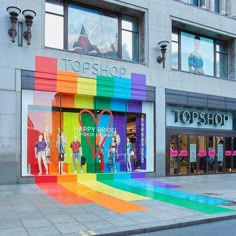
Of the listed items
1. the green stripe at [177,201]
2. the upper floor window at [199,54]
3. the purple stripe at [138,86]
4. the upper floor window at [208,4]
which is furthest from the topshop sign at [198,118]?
the upper floor window at [208,4]

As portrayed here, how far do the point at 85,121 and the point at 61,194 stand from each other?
510cm

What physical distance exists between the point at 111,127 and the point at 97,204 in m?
7.25

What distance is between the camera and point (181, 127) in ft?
64.8

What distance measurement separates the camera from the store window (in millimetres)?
15367

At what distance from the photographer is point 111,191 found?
44.1 feet

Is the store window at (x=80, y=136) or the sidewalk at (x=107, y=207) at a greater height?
the store window at (x=80, y=136)

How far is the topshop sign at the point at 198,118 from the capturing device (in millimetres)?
19672

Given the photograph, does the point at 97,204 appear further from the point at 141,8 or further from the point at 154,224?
the point at 141,8

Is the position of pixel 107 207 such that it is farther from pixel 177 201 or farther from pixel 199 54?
pixel 199 54

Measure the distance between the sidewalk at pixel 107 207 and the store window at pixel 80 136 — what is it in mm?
1379

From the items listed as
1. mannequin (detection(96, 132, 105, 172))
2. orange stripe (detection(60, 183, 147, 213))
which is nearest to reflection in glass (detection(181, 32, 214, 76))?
mannequin (detection(96, 132, 105, 172))

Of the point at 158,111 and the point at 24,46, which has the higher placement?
the point at 24,46

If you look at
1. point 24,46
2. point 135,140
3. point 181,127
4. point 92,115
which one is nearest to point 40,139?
point 92,115

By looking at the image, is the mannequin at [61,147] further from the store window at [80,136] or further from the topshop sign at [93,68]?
the topshop sign at [93,68]
